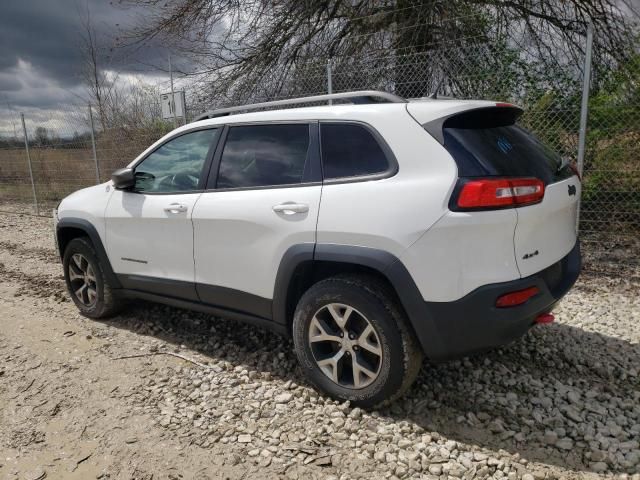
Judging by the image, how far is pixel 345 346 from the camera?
109 inches

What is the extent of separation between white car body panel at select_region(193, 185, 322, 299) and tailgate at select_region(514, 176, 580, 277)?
1.08 m

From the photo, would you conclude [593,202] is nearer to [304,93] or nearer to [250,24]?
[304,93]

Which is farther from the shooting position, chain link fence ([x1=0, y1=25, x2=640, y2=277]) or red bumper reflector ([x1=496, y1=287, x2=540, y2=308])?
chain link fence ([x1=0, y1=25, x2=640, y2=277])

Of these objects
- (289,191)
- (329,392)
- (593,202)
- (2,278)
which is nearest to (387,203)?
(289,191)

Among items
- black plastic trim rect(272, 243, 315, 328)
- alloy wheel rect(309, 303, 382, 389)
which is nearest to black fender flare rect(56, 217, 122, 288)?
black plastic trim rect(272, 243, 315, 328)

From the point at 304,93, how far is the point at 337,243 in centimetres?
573

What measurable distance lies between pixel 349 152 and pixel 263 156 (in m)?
0.68

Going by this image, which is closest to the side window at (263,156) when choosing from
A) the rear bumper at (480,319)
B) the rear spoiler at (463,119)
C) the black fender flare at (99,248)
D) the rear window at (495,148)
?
the rear spoiler at (463,119)

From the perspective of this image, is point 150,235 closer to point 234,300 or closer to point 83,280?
point 234,300

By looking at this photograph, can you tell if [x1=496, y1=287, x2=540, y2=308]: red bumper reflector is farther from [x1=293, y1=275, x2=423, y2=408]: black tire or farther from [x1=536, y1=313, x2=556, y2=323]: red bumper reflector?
[x1=293, y1=275, x2=423, y2=408]: black tire

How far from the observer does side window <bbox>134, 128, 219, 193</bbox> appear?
3504 mm

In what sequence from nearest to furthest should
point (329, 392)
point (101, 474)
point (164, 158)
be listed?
point (101, 474) < point (329, 392) < point (164, 158)

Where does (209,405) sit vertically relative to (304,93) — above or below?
below

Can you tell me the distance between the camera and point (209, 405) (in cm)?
294
